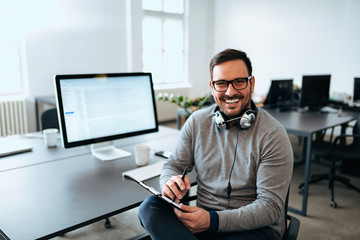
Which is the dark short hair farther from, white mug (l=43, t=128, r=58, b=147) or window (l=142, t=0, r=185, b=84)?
window (l=142, t=0, r=185, b=84)

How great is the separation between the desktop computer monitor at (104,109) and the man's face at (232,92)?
64 centimetres

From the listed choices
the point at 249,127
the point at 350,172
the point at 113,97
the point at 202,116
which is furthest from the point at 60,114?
the point at 350,172

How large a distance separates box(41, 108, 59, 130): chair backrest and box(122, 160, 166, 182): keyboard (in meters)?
1.28

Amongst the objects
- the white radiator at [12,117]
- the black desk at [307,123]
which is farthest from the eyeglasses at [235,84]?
the white radiator at [12,117]

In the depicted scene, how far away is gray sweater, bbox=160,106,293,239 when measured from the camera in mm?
1203

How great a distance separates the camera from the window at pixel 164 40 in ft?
21.2

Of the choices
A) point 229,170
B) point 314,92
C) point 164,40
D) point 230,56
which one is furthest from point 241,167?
point 164,40

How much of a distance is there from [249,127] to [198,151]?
257mm

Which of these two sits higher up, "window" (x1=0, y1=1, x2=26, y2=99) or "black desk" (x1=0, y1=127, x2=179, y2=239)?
"window" (x1=0, y1=1, x2=26, y2=99)

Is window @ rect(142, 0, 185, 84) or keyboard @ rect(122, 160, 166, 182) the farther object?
window @ rect(142, 0, 185, 84)

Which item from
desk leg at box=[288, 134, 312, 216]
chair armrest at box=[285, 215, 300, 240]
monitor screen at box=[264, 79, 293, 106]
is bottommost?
desk leg at box=[288, 134, 312, 216]

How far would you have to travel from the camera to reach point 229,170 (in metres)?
1.36

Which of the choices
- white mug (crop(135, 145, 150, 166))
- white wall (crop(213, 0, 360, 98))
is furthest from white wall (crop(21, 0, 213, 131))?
white mug (crop(135, 145, 150, 166))

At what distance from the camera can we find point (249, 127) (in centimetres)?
137
